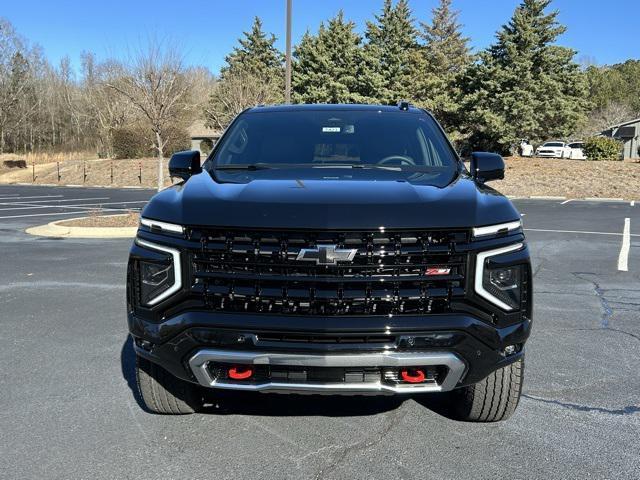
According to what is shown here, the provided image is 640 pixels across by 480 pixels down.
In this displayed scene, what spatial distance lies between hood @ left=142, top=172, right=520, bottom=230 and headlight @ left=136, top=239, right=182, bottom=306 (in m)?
0.16

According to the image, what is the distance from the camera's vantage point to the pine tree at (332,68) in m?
39.2

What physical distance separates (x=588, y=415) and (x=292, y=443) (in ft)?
5.89

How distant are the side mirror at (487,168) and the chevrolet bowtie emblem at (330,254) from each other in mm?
1421

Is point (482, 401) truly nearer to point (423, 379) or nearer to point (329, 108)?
point (423, 379)

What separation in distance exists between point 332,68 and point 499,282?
39.2m

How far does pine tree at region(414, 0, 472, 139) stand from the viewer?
39438 millimetres

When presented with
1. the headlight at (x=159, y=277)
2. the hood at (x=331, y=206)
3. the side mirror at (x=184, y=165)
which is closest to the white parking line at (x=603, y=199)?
the side mirror at (x=184, y=165)

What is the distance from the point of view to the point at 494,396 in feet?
10.3

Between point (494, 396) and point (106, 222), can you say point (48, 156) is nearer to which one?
point (106, 222)

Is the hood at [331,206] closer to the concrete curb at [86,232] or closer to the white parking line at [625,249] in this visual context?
the white parking line at [625,249]

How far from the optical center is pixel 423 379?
2766mm

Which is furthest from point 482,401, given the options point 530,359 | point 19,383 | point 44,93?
point 44,93

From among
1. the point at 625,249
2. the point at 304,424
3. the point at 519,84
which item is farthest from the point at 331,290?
the point at 519,84

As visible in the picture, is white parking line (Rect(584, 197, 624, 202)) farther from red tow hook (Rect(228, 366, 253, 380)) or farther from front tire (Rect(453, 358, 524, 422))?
red tow hook (Rect(228, 366, 253, 380))
